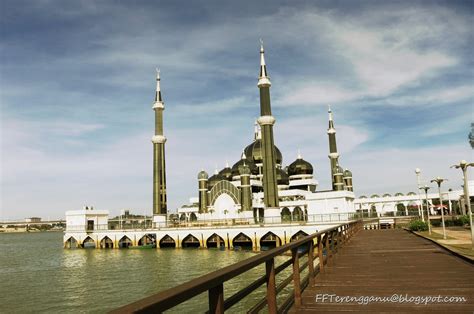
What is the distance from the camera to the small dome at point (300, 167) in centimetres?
8356

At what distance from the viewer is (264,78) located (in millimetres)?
60125

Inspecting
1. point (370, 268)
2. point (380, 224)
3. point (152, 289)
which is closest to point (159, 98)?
point (380, 224)

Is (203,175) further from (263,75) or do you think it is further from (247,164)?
(263,75)

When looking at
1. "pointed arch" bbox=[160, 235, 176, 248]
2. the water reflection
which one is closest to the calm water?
the water reflection

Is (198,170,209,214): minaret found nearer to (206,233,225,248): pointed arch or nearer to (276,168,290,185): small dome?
(276,168,290,185): small dome

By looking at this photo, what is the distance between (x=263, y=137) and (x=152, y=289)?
119 ft

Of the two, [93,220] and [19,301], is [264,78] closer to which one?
[93,220]

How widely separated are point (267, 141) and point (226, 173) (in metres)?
30.2

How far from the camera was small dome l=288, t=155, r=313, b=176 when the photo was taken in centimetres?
8356

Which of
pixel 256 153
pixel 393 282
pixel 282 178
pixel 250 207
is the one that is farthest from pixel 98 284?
pixel 256 153

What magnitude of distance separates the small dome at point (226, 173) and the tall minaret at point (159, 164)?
1835 cm

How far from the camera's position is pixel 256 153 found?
83250 millimetres

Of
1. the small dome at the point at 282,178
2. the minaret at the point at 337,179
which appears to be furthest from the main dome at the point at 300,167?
the minaret at the point at 337,179

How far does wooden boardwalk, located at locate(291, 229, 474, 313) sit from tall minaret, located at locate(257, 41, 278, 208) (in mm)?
41085
